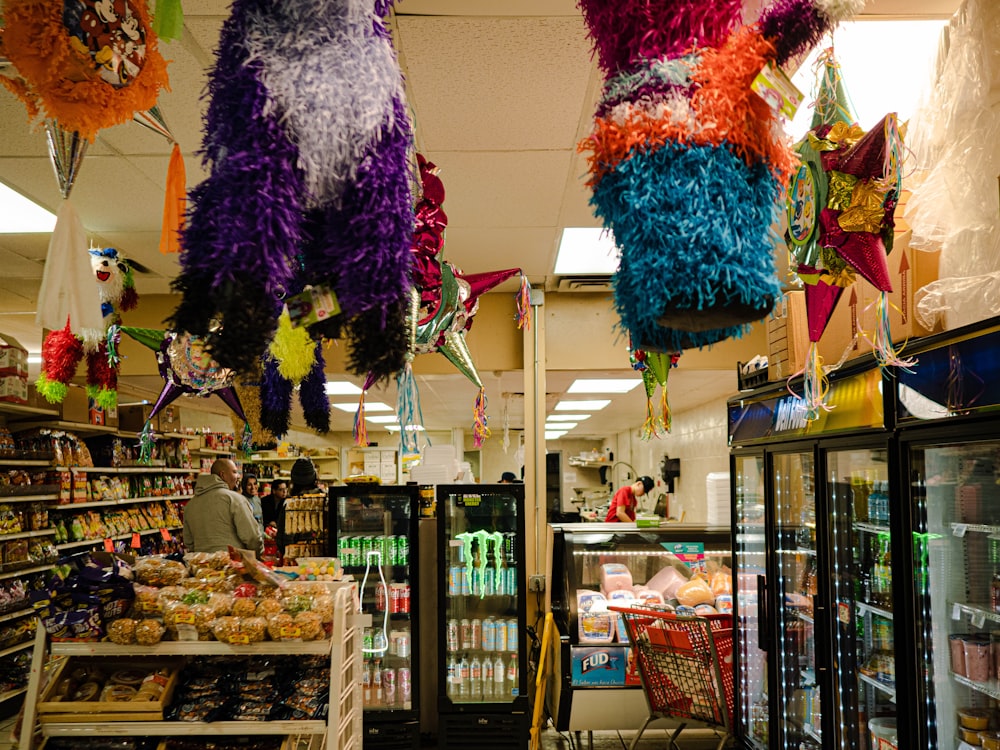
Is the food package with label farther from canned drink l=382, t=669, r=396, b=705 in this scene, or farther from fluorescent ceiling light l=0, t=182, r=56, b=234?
fluorescent ceiling light l=0, t=182, r=56, b=234

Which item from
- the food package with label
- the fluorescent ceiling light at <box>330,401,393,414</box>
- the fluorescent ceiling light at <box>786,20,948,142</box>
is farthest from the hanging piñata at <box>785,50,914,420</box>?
the fluorescent ceiling light at <box>330,401,393,414</box>

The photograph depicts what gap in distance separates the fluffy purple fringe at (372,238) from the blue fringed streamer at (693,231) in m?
0.31

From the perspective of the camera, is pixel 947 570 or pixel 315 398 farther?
pixel 947 570

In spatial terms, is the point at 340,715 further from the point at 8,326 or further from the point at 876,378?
the point at 8,326

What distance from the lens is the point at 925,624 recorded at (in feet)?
7.91

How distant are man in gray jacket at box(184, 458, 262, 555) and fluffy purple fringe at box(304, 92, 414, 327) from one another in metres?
4.65

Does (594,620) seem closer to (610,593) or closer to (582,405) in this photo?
(610,593)

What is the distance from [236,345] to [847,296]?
255 centimetres

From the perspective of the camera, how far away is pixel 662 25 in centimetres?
105

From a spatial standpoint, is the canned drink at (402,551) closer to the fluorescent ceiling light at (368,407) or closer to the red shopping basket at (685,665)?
the red shopping basket at (685,665)

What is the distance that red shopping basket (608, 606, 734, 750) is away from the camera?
12.6 feet

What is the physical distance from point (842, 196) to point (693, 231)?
39.9 inches

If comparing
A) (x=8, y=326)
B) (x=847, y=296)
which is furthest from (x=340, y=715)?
(x=8, y=326)

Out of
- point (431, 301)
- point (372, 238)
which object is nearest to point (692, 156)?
point (372, 238)
